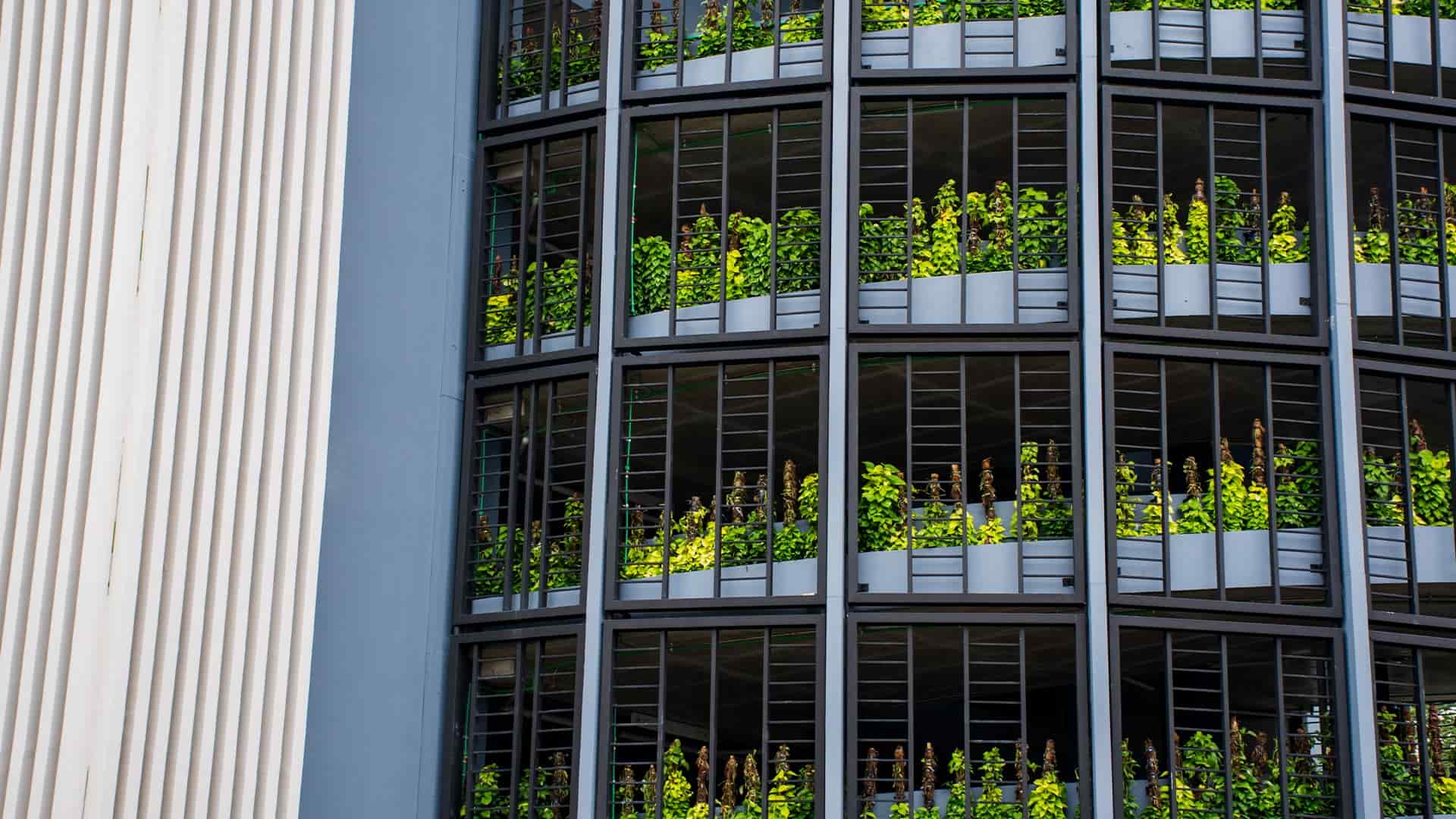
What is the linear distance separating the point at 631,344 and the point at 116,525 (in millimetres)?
7613

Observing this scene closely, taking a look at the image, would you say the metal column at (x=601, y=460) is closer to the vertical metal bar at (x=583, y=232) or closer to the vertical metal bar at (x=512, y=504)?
the vertical metal bar at (x=583, y=232)

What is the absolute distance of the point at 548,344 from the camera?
20828 mm

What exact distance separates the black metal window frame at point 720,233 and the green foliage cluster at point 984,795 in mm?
4577

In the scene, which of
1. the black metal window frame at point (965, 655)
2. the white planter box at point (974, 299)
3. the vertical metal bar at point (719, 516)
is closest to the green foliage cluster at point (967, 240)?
the white planter box at point (974, 299)

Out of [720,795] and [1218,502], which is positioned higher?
[1218,502]

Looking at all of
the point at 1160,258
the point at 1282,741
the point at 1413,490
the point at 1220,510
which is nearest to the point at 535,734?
the point at 1220,510

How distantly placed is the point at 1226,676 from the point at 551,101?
9767mm

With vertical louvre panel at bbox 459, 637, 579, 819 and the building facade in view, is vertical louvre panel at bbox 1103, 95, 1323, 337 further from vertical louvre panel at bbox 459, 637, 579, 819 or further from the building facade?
vertical louvre panel at bbox 459, 637, 579, 819

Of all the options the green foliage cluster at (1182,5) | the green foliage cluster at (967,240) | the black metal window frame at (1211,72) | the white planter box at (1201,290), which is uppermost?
the green foliage cluster at (1182,5)

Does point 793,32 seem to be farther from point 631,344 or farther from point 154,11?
point 154,11

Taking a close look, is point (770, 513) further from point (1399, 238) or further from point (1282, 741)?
point (1399, 238)

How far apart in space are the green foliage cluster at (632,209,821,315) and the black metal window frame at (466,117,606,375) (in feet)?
1.63

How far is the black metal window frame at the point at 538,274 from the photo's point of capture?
20469 millimetres

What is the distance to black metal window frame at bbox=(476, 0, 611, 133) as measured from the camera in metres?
21.0
